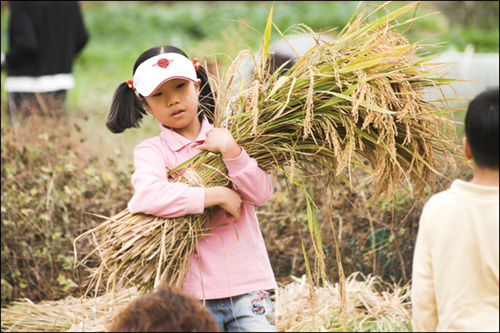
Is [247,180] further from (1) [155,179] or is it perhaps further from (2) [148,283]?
(2) [148,283]

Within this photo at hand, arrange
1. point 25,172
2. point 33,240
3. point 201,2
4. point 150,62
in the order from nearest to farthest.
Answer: point 150,62
point 33,240
point 25,172
point 201,2

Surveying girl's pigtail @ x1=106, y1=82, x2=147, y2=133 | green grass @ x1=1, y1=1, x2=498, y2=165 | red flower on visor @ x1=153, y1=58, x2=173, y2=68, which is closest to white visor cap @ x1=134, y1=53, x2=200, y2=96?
red flower on visor @ x1=153, y1=58, x2=173, y2=68

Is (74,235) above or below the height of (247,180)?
→ below

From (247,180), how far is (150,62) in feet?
1.98

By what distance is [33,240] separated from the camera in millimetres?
4340

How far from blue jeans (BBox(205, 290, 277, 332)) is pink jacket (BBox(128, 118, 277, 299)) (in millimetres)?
40

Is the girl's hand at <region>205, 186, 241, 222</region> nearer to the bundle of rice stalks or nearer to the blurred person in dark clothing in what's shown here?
the bundle of rice stalks

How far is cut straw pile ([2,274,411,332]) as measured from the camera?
3.63 m

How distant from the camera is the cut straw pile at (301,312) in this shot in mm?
3629

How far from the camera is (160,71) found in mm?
2635

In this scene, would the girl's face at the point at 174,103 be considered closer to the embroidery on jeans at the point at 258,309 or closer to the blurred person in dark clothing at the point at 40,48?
the embroidery on jeans at the point at 258,309

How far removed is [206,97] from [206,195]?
516 mm

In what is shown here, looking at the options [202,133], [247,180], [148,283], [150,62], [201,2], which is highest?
[201,2]

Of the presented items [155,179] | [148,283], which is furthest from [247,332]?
[155,179]
